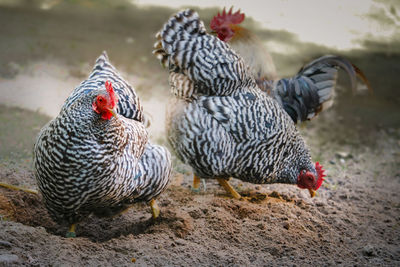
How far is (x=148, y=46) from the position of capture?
778 centimetres

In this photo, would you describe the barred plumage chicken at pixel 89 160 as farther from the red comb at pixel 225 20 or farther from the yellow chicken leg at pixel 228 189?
the red comb at pixel 225 20

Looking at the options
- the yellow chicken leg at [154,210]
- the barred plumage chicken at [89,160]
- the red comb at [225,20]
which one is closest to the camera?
the barred plumage chicken at [89,160]

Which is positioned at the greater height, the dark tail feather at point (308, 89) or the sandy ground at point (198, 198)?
the dark tail feather at point (308, 89)

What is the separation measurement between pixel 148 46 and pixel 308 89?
12.7 ft

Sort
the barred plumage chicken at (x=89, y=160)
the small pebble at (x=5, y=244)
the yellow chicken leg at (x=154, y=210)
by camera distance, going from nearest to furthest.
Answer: the small pebble at (x=5, y=244) → the barred plumage chicken at (x=89, y=160) → the yellow chicken leg at (x=154, y=210)

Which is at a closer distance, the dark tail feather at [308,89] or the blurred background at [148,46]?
the dark tail feather at [308,89]

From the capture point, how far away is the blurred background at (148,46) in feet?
20.5

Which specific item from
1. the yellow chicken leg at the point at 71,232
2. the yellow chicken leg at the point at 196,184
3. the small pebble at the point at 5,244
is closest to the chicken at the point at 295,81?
the yellow chicken leg at the point at 196,184

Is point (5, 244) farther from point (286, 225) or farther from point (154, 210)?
point (286, 225)

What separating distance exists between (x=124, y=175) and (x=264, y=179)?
1.62 metres

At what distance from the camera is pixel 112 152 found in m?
3.07

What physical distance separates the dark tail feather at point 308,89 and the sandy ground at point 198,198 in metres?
0.96

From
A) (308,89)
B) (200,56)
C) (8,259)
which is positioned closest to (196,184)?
(200,56)

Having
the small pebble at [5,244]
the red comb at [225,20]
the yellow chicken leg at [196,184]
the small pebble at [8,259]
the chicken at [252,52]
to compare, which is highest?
the red comb at [225,20]
